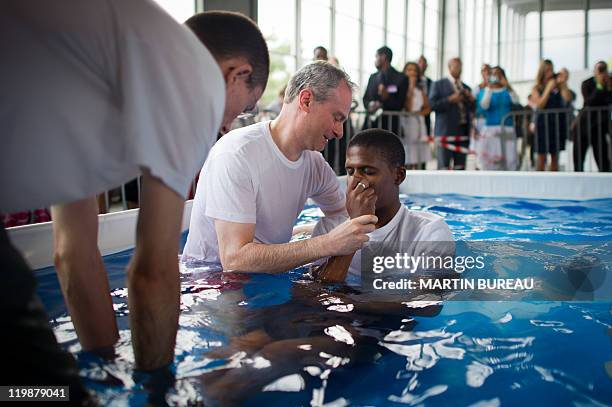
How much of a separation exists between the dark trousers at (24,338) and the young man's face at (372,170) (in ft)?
6.26

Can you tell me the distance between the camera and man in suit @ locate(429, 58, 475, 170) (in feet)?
27.6

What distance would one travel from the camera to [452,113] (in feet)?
27.9

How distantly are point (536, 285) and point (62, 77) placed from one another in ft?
8.54

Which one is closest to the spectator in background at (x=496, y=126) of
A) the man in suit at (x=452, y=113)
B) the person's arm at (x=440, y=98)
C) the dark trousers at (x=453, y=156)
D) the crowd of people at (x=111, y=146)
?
the man in suit at (x=452, y=113)

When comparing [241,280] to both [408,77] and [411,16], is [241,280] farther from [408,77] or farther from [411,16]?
[411,16]

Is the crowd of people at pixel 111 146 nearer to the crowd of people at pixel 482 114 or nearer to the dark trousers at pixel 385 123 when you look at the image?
the dark trousers at pixel 385 123

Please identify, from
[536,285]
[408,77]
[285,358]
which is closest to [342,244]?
[285,358]

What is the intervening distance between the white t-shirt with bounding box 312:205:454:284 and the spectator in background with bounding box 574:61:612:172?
614 centimetres

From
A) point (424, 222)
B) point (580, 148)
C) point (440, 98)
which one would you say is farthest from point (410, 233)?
point (580, 148)

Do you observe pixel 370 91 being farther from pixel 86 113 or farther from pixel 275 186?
pixel 86 113

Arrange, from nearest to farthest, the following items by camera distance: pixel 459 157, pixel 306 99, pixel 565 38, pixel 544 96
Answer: pixel 306 99
pixel 544 96
pixel 459 157
pixel 565 38

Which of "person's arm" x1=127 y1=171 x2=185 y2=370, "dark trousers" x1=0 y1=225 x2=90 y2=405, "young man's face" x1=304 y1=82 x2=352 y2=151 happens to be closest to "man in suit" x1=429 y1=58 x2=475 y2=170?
"young man's face" x1=304 y1=82 x2=352 y2=151

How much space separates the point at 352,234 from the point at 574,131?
6774mm

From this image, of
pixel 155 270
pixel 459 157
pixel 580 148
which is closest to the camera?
pixel 155 270
